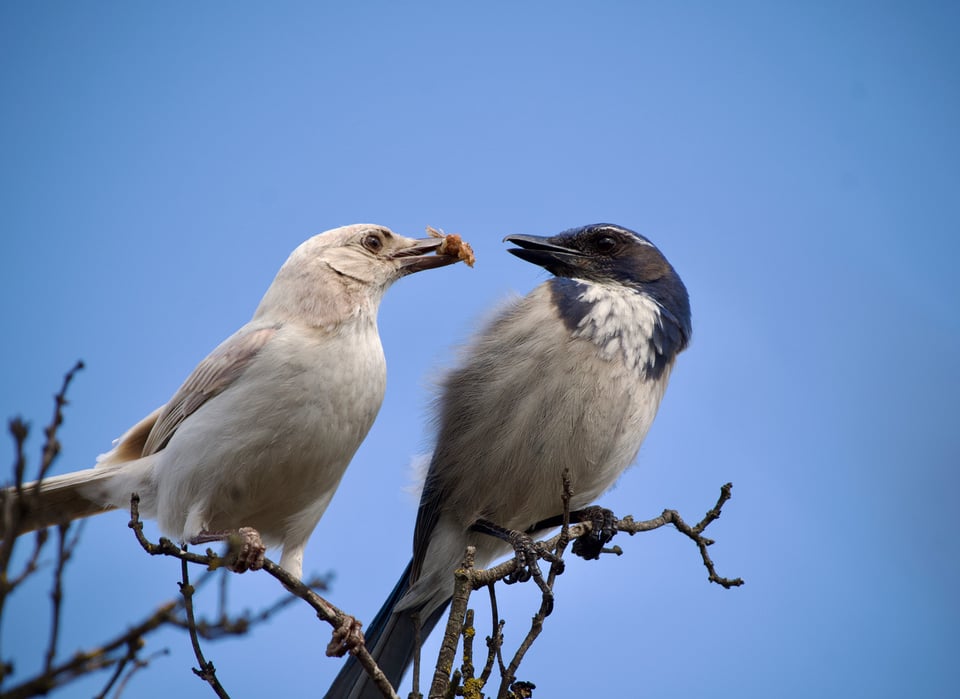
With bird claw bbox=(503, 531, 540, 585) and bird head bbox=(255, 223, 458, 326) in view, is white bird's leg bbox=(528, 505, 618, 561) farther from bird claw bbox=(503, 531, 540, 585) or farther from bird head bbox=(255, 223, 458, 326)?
bird head bbox=(255, 223, 458, 326)

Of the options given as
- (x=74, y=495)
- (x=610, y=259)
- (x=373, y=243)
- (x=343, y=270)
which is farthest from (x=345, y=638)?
(x=610, y=259)

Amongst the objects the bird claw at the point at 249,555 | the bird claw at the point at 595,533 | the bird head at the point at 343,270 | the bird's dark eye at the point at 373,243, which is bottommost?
the bird claw at the point at 249,555

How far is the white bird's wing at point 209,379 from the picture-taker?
400 centimetres

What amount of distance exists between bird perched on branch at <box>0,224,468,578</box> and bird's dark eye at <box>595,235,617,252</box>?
145 centimetres

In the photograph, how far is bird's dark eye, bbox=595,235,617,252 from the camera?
530 centimetres

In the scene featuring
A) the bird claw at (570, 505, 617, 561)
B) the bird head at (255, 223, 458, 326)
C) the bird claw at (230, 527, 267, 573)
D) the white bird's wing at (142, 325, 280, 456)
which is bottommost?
the bird claw at (230, 527, 267, 573)

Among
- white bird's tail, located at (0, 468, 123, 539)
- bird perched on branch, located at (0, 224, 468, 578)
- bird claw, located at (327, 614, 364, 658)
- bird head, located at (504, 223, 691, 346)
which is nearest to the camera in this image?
bird claw, located at (327, 614, 364, 658)

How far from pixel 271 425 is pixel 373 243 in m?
1.07

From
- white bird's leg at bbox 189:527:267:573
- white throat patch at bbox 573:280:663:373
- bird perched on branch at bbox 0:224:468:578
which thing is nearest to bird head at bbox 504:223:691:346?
white throat patch at bbox 573:280:663:373

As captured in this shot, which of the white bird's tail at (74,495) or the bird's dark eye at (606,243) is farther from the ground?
the bird's dark eye at (606,243)

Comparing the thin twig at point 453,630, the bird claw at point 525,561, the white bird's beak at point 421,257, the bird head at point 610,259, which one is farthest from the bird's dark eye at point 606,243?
the thin twig at point 453,630

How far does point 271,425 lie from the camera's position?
3822mm

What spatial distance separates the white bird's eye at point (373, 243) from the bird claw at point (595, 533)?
64.6 inches

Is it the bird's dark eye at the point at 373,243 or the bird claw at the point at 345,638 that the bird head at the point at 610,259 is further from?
the bird claw at the point at 345,638
